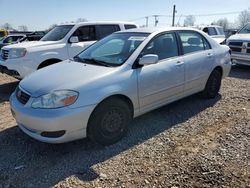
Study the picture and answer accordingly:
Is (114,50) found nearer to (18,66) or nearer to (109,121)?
(109,121)

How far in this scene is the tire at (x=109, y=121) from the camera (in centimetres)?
338

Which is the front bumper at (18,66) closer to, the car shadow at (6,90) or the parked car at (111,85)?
the car shadow at (6,90)

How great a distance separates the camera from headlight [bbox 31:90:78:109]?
313 cm

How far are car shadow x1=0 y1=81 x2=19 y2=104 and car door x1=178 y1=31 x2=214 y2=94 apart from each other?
415 centimetres

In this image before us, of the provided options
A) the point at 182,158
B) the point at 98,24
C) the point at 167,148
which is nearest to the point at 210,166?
the point at 182,158

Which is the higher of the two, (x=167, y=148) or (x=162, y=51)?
(x=162, y=51)

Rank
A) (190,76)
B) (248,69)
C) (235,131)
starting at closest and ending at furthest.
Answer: (235,131)
(190,76)
(248,69)

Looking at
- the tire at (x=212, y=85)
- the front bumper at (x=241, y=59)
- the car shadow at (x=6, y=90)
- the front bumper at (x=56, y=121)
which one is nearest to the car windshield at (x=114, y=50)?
the front bumper at (x=56, y=121)

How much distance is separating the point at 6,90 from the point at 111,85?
4.41m

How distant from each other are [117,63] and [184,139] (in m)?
1.53

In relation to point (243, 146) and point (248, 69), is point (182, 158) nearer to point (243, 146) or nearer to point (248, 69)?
point (243, 146)

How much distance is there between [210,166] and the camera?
311cm

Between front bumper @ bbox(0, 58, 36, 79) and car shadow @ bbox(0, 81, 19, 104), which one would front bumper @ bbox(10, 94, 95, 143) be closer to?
car shadow @ bbox(0, 81, 19, 104)

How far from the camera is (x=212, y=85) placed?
5469mm
